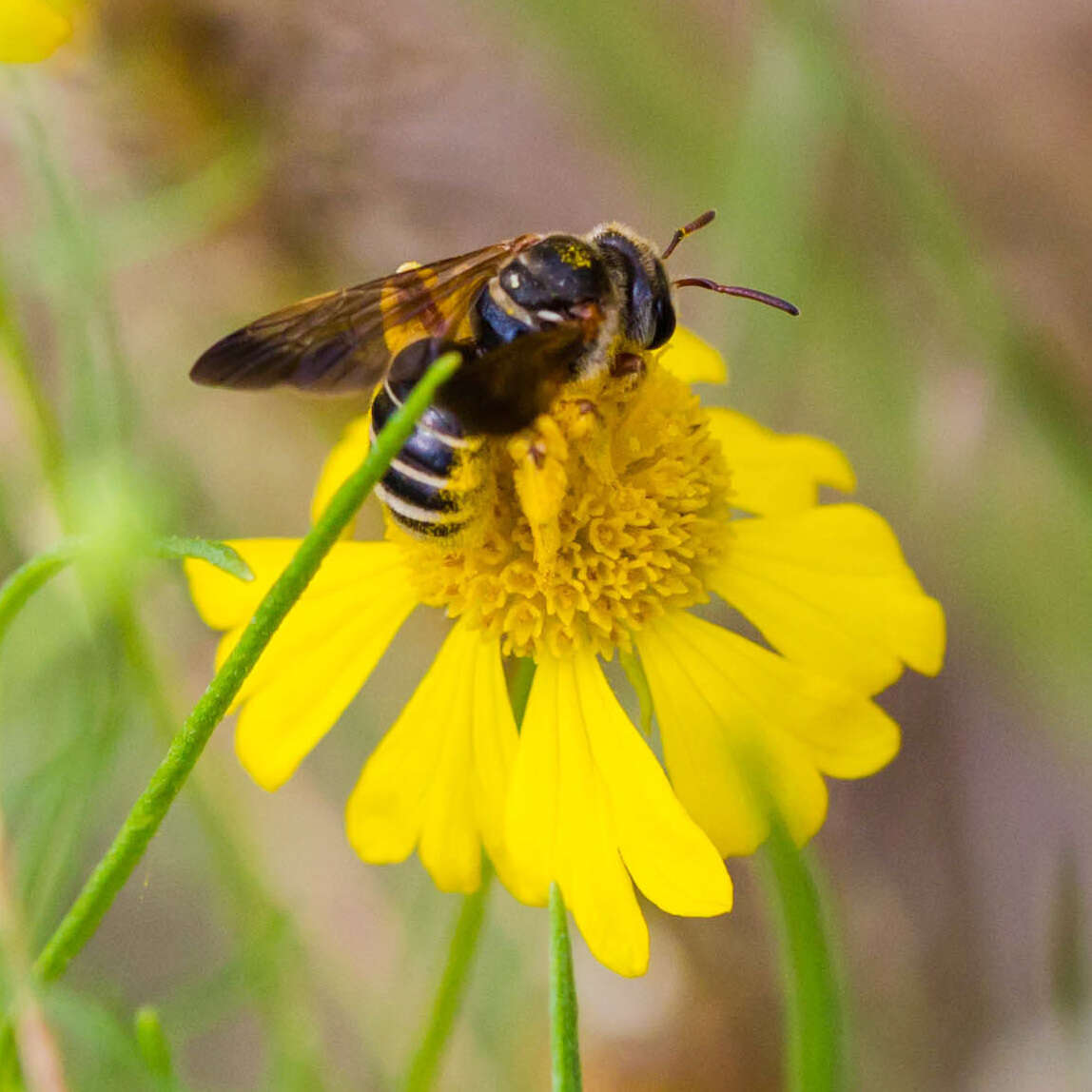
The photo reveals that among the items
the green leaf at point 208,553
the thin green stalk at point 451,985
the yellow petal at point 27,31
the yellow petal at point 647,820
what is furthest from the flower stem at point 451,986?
the yellow petal at point 27,31

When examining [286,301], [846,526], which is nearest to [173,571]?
[286,301]

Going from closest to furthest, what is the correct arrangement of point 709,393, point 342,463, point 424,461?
1. point 424,461
2. point 342,463
3. point 709,393

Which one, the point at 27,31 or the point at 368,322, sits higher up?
the point at 27,31

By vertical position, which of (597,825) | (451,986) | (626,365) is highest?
(626,365)

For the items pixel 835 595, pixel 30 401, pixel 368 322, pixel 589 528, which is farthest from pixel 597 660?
pixel 30 401

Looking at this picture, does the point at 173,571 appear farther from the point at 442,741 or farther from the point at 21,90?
the point at 442,741

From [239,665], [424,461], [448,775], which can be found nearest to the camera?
[239,665]

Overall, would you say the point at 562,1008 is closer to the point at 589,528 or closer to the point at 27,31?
the point at 589,528
